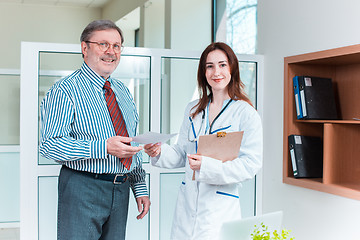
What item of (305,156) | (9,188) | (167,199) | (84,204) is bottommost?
(9,188)

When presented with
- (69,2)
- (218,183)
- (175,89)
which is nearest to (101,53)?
(218,183)

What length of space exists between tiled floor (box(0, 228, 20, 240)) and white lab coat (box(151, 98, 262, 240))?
2.91 metres

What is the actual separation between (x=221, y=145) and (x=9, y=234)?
3.45m

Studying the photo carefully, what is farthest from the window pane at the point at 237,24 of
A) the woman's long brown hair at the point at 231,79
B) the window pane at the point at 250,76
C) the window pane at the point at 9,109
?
the window pane at the point at 9,109

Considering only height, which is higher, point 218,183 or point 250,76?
point 250,76

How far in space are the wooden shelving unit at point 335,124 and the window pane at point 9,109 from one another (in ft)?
10.7

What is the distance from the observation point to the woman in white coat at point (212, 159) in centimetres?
199

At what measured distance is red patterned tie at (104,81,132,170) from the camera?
2.00 metres

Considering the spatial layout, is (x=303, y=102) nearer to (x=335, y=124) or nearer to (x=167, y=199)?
(x=335, y=124)

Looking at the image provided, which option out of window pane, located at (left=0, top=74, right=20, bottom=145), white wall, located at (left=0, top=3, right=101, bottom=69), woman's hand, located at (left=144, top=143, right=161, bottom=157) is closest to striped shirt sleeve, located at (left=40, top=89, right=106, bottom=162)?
woman's hand, located at (left=144, top=143, right=161, bottom=157)

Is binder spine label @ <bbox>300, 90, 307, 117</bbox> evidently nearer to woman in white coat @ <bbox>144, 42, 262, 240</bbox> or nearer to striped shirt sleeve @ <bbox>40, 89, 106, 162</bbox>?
woman in white coat @ <bbox>144, 42, 262, 240</bbox>

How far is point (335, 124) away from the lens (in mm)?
2643

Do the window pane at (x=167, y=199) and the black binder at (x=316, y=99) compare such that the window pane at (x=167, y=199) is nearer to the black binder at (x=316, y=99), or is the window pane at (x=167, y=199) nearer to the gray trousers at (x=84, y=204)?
the black binder at (x=316, y=99)

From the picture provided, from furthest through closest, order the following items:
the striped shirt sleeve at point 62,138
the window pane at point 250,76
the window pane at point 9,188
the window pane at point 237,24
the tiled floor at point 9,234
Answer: the window pane at point 9,188 < the tiled floor at point 9,234 < the window pane at point 237,24 < the window pane at point 250,76 < the striped shirt sleeve at point 62,138
